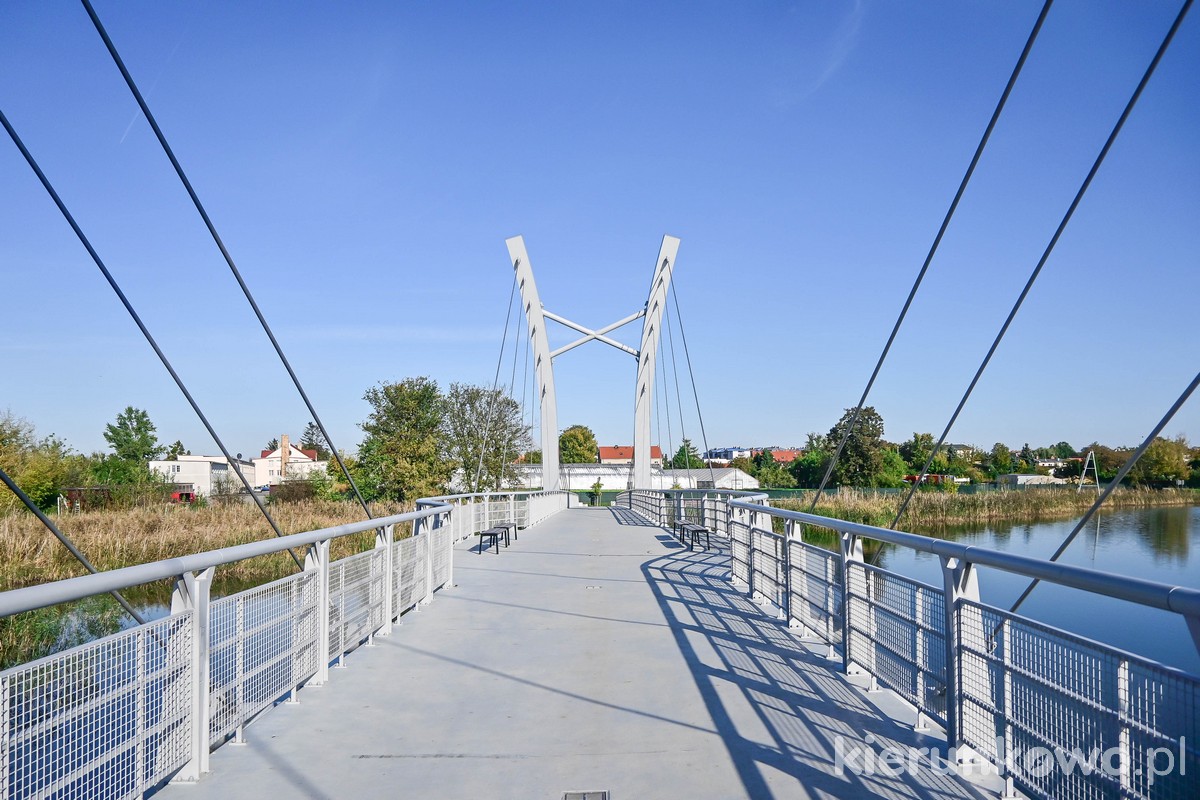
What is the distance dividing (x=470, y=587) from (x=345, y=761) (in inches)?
256

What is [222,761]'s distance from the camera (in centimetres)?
409

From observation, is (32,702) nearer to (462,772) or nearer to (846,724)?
(462,772)

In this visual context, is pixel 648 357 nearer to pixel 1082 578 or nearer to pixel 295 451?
pixel 1082 578

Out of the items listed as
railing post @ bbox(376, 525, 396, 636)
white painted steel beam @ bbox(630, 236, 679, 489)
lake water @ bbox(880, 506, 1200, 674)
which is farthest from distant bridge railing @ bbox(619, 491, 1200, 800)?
white painted steel beam @ bbox(630, 236, 679, 489)

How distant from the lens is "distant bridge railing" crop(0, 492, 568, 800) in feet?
9.29

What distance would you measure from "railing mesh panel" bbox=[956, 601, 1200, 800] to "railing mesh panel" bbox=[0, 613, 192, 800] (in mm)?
3220

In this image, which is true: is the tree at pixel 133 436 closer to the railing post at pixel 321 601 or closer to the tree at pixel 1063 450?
the railing post at pixel 321 601

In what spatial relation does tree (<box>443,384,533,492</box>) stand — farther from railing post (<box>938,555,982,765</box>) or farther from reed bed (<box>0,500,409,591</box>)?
railing post (<box>938,555,982,765</box>)

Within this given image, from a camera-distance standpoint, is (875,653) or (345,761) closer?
(345,761)

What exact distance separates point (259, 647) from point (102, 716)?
146cm

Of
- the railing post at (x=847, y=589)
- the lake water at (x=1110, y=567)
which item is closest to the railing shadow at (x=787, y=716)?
the railing post at (x=847, y=589)

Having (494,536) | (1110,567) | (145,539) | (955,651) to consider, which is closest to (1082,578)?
(955,651)

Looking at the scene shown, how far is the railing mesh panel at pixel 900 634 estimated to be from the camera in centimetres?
439

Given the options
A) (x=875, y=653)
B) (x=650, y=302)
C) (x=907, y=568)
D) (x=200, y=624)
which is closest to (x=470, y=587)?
(x=875, y=653)
